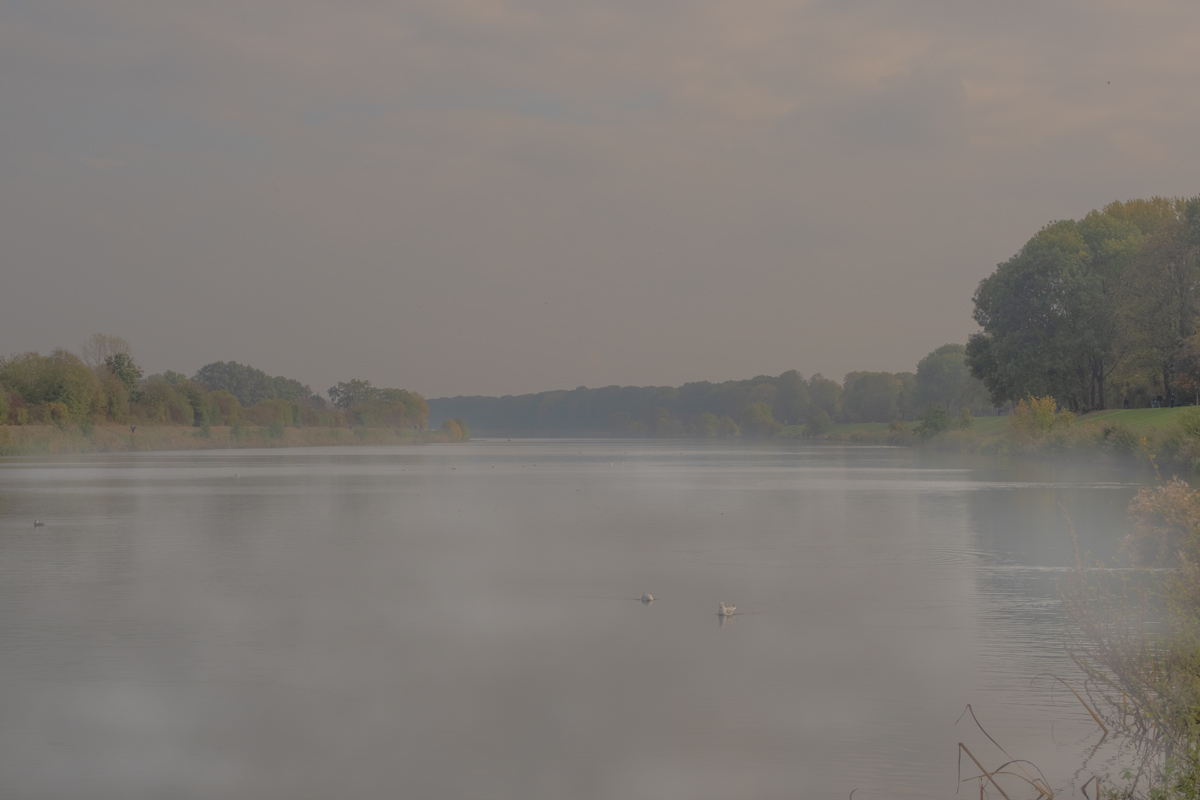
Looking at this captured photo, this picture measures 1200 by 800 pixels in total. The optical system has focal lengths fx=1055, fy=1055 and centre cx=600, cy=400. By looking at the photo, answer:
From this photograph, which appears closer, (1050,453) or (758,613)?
(758,613)

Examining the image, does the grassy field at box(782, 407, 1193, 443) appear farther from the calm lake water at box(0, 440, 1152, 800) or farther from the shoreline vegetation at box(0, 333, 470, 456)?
the shoreline vegetation at box(0, 333, 470, 456)

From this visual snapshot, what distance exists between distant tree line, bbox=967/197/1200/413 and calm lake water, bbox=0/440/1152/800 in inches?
1759

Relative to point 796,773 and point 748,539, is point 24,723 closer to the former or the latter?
point 796,773

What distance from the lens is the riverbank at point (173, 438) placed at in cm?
8075

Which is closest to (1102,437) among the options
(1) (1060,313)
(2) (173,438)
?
(1) (1060,313)

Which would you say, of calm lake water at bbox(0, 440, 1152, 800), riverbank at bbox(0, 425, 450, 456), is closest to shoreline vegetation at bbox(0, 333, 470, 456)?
riverbank at bbox(0, 425, 450, 456)

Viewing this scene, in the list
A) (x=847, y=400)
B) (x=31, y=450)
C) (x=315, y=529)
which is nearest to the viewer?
(x=315, y=529)

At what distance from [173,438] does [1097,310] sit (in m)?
83.4

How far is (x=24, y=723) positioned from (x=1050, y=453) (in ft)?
193

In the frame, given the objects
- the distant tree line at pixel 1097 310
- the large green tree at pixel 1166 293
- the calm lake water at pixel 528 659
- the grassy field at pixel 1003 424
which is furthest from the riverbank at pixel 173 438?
the large green tree at pixel 1166 293

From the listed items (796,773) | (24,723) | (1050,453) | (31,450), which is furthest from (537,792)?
(31,450)

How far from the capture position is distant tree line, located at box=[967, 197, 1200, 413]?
6281 centimetres

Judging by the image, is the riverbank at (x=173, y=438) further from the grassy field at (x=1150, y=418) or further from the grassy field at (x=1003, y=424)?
the grassy field at (x=1150, y=418)

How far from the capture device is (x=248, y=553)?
20.2 m
